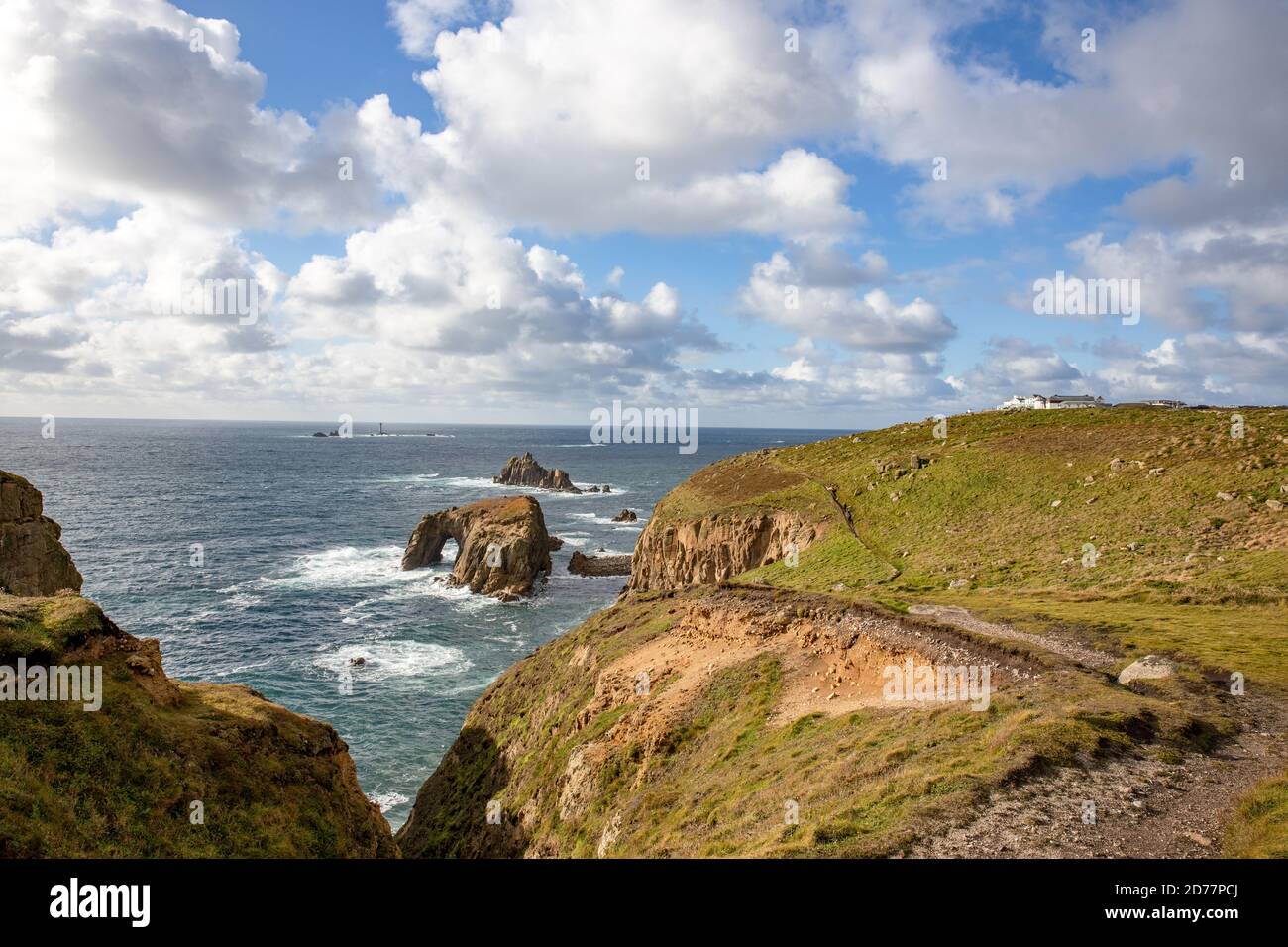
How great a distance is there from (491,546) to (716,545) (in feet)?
115

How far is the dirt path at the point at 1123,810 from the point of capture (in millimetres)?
12992

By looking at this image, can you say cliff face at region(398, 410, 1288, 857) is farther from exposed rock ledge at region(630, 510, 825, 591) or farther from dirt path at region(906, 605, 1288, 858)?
exposed rock ledge at region(630, 510, 825, 591)

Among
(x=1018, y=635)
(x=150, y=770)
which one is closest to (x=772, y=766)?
(x=1018, y=635)

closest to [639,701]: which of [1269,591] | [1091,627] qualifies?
[1091,627]

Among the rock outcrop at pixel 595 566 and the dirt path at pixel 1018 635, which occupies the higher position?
the dirt path at pixel 1018 635

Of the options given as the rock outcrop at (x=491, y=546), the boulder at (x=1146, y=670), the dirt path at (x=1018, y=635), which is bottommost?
the rock outcrop at (x=491, y=546)

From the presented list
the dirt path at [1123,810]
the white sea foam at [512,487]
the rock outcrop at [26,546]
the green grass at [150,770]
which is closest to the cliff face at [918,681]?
the dirt path at [1123,810]

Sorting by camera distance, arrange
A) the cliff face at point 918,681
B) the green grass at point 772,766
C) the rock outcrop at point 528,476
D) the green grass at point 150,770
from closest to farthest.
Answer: the green grass at point 772,766 → the cliff face at point 918,681 → the green grass at point 150,770 → the rock outcrop at point 528,476

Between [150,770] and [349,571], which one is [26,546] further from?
Result: [349,571]

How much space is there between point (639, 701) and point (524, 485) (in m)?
152

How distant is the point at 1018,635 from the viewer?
26797 mm

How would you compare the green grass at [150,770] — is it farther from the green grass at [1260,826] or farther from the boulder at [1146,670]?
the boulder at [1146,670]

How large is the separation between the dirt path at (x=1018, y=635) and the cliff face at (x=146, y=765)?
26046 millimetres
